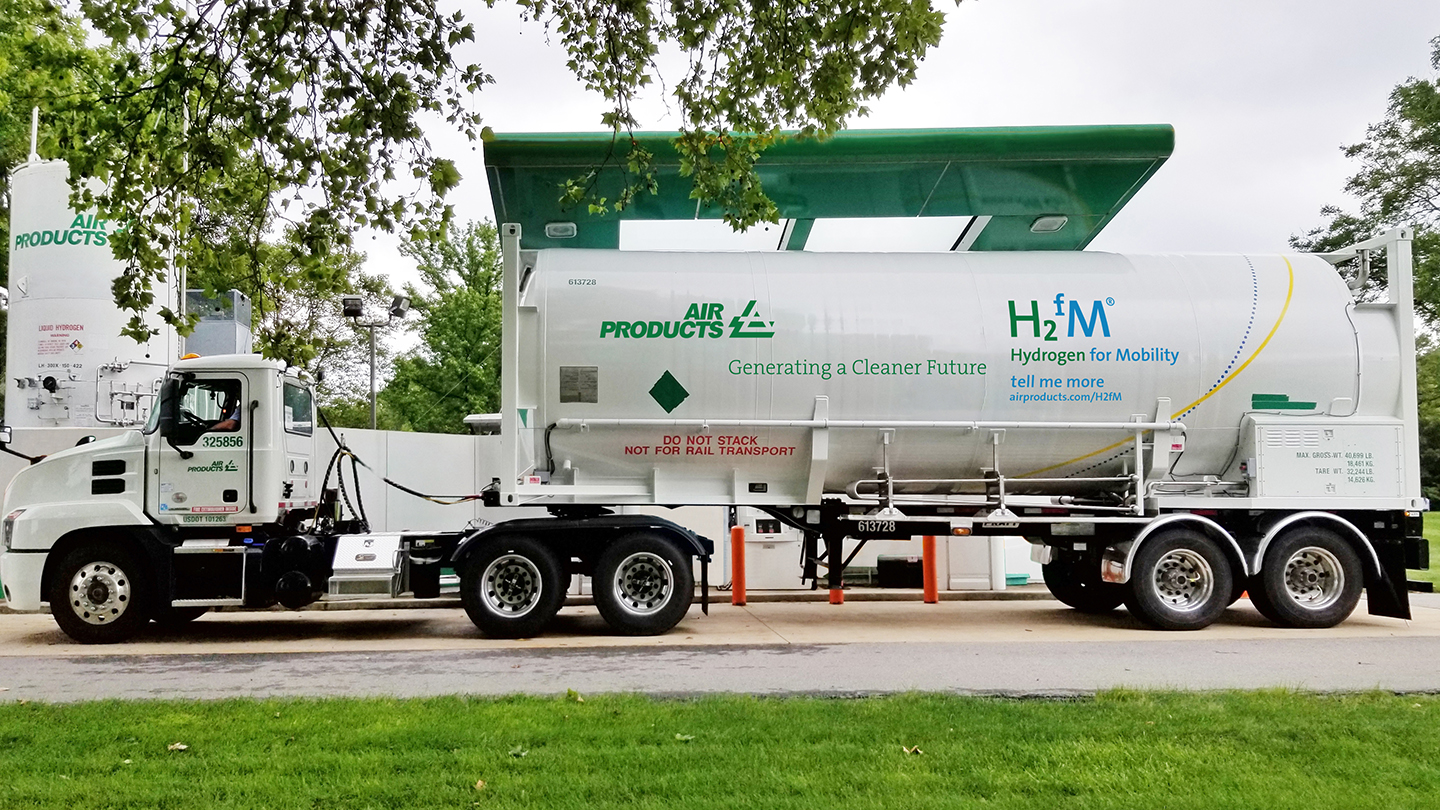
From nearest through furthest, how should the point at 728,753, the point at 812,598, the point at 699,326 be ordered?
the point at 728,753, the point at 699,326, the point at 812,598

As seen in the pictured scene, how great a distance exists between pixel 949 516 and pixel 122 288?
744cm

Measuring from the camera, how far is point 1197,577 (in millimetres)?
10477

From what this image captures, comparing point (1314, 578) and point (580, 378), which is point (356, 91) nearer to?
point (580, 378)

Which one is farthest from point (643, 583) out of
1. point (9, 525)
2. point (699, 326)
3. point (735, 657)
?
point (9, 525)

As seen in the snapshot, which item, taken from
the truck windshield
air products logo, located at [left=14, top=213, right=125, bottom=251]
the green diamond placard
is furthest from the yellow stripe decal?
air products logo, located at [left=14, top=213, right=125, bottom=251]

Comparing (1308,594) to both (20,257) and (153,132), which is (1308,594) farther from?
(20,257)

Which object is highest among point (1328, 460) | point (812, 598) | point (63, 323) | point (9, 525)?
point (63, 323)

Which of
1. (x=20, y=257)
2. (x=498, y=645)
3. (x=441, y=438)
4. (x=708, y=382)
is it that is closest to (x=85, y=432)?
(x=20, y=257)

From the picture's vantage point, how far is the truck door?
986cm

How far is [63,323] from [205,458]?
653cm

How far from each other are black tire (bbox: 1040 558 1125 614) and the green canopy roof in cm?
390

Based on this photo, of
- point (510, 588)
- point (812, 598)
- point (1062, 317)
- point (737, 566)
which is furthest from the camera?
point (812, 598)

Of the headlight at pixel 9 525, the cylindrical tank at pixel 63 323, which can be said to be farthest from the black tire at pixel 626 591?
the cylindrical tank at pixel 63 323

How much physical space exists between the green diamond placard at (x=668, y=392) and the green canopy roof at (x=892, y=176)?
186cm
